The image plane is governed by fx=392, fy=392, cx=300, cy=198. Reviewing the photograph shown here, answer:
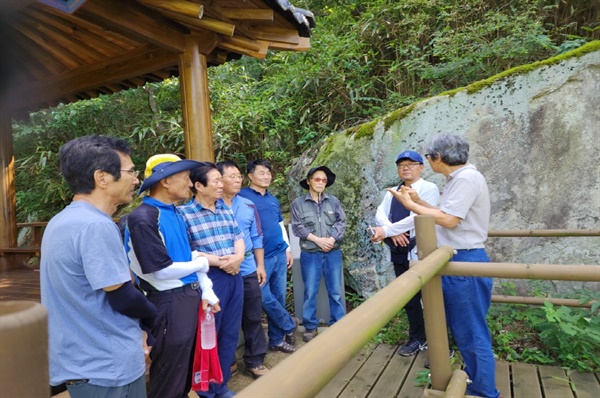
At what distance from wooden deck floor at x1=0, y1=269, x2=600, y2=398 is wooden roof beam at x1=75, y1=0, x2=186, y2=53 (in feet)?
7.01

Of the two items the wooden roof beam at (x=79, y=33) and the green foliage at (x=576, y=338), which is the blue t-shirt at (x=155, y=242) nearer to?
the wooden roof beam at (x=79, y=33)

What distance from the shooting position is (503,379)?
309 cm

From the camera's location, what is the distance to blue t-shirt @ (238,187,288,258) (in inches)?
155

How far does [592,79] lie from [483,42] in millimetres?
2368

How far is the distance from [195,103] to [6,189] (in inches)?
154

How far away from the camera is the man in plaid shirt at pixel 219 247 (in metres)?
2.77

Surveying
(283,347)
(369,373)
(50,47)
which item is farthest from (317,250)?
(50,47)

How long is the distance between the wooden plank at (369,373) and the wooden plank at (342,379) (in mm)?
35

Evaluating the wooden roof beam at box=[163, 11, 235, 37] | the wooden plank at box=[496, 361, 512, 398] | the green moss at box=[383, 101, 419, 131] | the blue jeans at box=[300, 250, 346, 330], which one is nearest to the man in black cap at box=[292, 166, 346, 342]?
the blue jeans at box=[300, 250, 346, 330]

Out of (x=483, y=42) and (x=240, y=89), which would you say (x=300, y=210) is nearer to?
(x=483, y=42)

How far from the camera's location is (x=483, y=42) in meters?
6.03

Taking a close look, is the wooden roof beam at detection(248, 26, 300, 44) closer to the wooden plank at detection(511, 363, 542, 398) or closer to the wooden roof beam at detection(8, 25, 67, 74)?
the wooden roof beam at detection(8, 25, 67, 74)

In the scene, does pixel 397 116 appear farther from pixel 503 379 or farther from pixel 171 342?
pixel 171 342

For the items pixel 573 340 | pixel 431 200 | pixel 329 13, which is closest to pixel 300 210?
pixel 431 200
